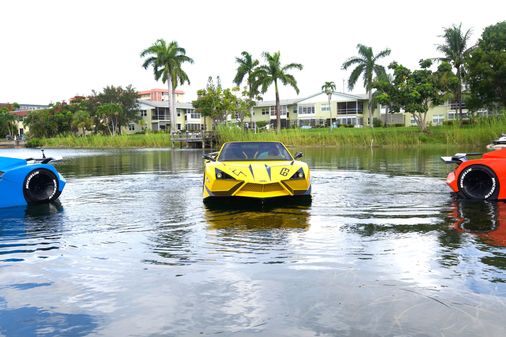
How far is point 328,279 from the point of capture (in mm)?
4941

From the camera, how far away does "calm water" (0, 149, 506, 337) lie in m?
3.90

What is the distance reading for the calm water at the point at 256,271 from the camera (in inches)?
153

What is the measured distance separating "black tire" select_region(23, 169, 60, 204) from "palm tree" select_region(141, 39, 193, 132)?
2321 inches

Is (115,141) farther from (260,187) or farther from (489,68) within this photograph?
(260,187)

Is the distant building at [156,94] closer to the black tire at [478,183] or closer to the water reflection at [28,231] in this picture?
the water reflection at [28,231]

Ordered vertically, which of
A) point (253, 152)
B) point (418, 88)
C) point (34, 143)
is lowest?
point (253, 152)

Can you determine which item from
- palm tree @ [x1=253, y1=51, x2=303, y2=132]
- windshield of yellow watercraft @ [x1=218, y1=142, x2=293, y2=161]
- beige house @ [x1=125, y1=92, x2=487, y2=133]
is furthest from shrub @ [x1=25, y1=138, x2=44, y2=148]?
windshield of yellow watercraft @ [x1=218, y1=142, x2=293, y2=161]

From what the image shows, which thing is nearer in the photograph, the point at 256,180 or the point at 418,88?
the point at 256,180

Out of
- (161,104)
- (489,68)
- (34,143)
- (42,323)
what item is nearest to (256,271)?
(42,323)

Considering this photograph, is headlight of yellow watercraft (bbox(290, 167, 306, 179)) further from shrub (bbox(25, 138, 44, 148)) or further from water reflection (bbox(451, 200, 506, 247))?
shrub (bbox(25, 138, 44, 148))

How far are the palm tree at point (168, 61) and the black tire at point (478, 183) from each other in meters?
61.1

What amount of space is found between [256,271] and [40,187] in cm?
729

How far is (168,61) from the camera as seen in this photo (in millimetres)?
70125

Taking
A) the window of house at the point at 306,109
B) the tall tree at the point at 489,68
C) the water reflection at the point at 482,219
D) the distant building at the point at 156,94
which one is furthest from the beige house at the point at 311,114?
the water reflection at the point at 482,219
